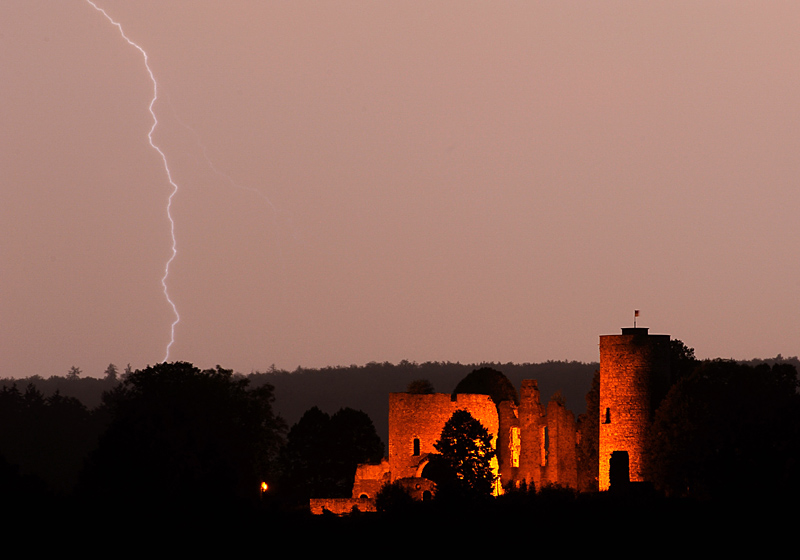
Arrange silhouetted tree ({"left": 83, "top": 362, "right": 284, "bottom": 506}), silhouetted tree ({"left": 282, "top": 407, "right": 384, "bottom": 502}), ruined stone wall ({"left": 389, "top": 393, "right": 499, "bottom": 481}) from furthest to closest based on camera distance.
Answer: silhouetted tree ({"left": 282, "top": 407, "right": 384, "bottom": 502}), ruined stone wall ({"left": 389, "top": 393, "right": 499, "bottom": 481}), silhouetted tree ({"left": 83, "top": 362, "right": 284, "bottom": 506})

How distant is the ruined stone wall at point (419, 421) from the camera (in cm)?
5628

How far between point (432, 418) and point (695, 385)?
12367mm

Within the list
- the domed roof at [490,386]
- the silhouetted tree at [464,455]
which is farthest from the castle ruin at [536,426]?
the domed roof at [490,386]

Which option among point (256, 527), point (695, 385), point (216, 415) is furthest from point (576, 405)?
point (256, 527)

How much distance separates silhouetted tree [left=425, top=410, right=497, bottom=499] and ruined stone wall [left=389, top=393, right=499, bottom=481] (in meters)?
0.46

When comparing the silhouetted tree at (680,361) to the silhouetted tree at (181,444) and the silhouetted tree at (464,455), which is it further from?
the silhouetted tree at (181,444)

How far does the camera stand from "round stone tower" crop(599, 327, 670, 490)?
49.8 meters

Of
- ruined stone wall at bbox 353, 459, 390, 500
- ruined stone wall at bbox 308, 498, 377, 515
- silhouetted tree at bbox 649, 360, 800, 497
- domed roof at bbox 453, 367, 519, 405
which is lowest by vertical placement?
ruined stone wall at bbox 308, 498, 377, 515

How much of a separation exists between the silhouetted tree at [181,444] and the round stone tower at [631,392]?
47.5 feet

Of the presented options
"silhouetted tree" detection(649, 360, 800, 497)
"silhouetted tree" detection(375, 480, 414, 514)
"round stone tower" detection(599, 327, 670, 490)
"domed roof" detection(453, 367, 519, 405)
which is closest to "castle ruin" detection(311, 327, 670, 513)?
"round stone tower" detection(599, 327, 670, 490)

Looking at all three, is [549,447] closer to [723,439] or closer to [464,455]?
[464,455]

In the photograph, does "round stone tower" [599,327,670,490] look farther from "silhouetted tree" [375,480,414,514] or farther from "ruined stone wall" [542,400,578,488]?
"silhouetted tree" [375,480,414,514]

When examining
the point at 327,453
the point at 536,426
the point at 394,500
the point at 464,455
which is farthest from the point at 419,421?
the point at 327,453

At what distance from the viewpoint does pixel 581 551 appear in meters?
36.0
